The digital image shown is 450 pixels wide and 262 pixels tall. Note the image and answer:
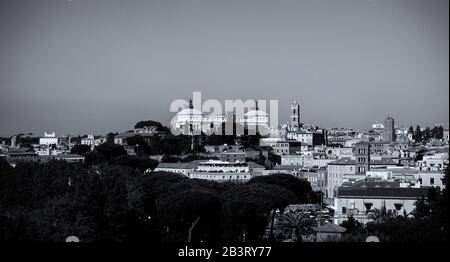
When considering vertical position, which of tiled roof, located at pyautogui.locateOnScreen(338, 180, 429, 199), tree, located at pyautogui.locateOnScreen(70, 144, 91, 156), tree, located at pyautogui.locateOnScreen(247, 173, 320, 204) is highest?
tree, located at pyautogui.locateOnScreen(70, 144, 91, 156)

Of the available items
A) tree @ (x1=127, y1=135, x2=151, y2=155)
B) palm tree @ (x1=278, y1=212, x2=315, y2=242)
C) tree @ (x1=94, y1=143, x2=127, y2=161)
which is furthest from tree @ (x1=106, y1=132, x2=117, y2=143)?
palm tree @ (x1=278, y1=212, x2=315, y2=242)

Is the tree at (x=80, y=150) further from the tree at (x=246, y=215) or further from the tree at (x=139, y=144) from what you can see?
the tree at (x=246, y=215)

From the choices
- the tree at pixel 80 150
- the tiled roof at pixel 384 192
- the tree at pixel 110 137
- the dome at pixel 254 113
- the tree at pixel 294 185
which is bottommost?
the tree at pixel 294 185

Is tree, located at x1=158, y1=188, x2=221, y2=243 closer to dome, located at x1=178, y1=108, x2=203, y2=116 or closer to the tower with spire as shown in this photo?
dome, located at x1=178, y1=108, x2=203, y2=116

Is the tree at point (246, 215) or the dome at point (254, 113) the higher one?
the dome at point (254, 113)

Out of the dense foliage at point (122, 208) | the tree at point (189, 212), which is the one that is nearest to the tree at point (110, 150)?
the dense foliage at point (122, 208)

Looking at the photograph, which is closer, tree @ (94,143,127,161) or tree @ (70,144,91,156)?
tree @ (94,143,127,161)

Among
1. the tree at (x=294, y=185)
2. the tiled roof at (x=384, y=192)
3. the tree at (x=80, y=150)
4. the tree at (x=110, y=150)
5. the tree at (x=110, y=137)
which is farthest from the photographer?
the tree at (x=110, y=137)

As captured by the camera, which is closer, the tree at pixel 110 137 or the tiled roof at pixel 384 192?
the tiled roof at pixel 384 192

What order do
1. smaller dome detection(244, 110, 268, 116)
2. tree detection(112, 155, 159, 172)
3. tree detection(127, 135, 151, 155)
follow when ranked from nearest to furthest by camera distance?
tree detection(112, 155, 159, 172) < tree detection(127, 135, 151, 155) < smaller dome detection(244, 110, 268, 116)

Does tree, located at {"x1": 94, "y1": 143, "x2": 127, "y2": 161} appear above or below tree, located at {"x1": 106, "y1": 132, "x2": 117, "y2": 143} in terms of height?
below

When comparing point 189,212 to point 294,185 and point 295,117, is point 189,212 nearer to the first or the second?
point 294,185

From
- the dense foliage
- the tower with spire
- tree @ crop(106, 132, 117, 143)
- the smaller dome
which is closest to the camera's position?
the dense foliage
